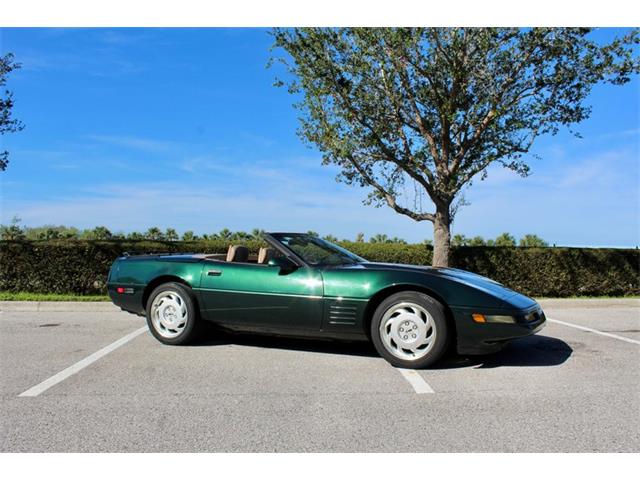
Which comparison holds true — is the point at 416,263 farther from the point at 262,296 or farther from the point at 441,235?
the point at 262,296

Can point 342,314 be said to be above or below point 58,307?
above

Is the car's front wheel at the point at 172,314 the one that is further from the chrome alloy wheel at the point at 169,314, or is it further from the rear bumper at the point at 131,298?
the rear bumper at the point at 131,298

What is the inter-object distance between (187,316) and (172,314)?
0.70 feet

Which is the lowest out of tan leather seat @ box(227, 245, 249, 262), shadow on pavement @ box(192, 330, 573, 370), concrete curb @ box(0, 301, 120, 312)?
concrete curb @ box(0, 301, 120, 312)

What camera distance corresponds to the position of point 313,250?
18.4 ft

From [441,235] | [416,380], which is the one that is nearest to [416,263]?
[441,235]

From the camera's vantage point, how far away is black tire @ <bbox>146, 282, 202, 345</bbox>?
561 centimetres

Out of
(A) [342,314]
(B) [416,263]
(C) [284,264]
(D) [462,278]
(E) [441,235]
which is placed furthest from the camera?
(B) [416,263]

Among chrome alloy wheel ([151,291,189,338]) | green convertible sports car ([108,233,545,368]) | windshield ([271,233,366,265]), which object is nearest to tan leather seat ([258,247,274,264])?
green convertible sports car ([108,233,545,368])

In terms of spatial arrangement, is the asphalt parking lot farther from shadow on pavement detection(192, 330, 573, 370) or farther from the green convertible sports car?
the green convertible sports car

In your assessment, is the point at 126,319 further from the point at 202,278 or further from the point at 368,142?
the point at 368,142

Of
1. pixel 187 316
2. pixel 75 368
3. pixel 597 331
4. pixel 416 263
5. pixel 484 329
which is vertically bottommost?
pixel 75 368

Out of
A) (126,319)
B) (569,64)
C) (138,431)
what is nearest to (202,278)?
(138,431)

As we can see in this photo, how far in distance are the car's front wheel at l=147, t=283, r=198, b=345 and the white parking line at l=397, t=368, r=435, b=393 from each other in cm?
239
